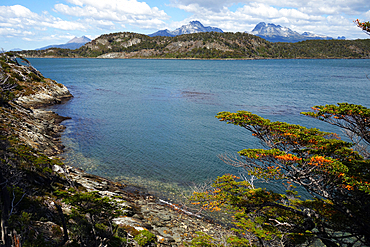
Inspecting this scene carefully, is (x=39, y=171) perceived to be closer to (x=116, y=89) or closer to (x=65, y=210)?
(x=65, y=210)

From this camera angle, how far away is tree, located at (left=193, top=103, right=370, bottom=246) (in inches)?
388

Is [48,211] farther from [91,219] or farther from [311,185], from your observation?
[311,185]

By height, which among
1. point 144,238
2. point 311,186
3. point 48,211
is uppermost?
point 311,186

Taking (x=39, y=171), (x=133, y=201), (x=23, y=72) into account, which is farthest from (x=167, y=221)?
(x=23, y=72)

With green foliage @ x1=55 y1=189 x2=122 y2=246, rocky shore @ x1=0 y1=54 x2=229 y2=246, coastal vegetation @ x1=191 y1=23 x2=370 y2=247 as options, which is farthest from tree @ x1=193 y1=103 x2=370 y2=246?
green foliage @ x1=55 y1=189 x2=122 y2=246

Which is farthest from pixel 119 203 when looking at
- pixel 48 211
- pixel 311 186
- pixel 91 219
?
pixel 311 186

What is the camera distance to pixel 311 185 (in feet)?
35.8

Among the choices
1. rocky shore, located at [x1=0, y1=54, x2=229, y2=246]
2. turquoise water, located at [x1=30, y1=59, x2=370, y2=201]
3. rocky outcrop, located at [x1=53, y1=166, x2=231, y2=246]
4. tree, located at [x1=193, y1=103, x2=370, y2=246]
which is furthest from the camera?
turquoise water, located at [x1=30, y1=59, x2=370, y2=201]

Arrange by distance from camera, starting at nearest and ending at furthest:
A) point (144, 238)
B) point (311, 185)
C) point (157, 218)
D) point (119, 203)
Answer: point (311, 185)
point (144, 238)
point (119, 203)
point (157, 218)

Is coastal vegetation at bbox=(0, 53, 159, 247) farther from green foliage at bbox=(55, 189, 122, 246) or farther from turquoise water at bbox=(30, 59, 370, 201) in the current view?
turquoise water at bbox=(30, 59, 370, 201)

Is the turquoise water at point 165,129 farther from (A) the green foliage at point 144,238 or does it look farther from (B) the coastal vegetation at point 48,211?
(B) the coastal vegetation at point 48,211

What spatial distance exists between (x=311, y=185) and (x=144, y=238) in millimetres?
9675

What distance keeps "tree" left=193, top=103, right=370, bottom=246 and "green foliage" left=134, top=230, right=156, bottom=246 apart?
188 inches

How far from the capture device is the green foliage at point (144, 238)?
40.4 feet
